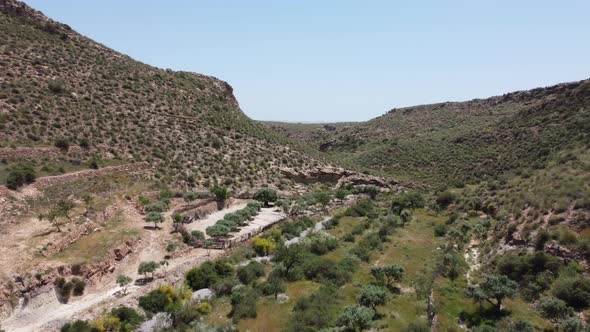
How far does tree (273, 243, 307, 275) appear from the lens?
1009 inches

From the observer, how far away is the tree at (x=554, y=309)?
17031 mm

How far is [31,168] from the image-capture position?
3142 cm

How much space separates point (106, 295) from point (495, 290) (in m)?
19.7

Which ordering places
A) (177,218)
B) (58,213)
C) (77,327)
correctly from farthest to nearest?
(177,218) < (58,213) < (77,327)

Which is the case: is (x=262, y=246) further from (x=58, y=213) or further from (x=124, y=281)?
(x=58, y=213)

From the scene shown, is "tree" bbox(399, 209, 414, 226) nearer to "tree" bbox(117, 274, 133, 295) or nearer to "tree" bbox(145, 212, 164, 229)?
"tree" bbox(145, 212, 164, 229)

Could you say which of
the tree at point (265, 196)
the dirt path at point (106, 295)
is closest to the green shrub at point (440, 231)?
the dirt path at point (106, 295)

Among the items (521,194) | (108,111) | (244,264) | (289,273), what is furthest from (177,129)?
(521,194)

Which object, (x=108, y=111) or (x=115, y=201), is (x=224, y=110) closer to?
(x=108, y=111)

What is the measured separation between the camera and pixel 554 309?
56.5 ft

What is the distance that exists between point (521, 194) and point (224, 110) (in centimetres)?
4421

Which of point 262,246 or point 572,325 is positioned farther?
point 262,246

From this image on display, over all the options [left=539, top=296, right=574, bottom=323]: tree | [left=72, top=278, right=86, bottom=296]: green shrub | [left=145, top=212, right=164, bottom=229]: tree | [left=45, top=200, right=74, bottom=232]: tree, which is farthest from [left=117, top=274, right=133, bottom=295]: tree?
[left=539, top=296, right=574, bottom=323]: tree

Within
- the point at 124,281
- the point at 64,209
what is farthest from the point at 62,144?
the point at 124,281
